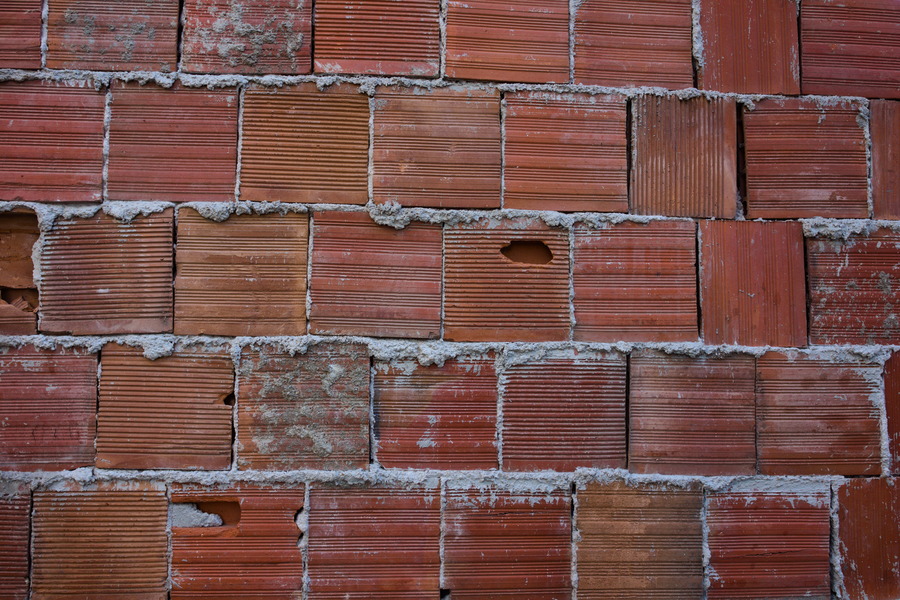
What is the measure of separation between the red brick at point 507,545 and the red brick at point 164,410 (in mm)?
848

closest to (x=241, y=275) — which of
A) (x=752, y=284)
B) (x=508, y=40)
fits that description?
(x=508, y=40)

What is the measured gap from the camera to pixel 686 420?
2154 mm

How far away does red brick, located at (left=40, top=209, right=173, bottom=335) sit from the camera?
6.81 ft

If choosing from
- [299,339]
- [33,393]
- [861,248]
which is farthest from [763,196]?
[33,393]

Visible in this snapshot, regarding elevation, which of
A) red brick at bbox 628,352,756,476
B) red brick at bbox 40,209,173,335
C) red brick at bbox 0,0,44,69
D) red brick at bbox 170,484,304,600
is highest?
red brick at bbox 0,0,44,69

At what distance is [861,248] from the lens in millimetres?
2221

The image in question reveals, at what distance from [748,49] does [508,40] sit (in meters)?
0.91

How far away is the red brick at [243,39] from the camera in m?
2.14

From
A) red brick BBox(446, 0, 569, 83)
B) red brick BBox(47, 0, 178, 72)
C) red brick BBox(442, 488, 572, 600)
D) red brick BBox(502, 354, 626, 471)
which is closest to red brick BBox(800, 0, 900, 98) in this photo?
red brick BBox(446, 0, 569, 83)

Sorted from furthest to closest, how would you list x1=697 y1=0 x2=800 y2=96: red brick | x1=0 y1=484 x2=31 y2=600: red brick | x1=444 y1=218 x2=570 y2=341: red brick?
1. x1=697 y1=0 x2=800 y2=96: red brick
2. x1=444 y1=218 x2=570 y2=341: red brick
3. x1=0 y1=484 x2=31 y2=600: red brick

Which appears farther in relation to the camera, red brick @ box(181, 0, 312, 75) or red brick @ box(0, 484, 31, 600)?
red brick @ box(181, 0, 312, 75)

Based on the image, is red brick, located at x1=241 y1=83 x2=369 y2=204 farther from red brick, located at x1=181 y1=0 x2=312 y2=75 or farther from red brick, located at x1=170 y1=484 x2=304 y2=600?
red brick, located at x1=170 y1=484 x2=304 y2=600

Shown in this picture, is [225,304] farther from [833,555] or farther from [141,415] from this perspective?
[833,555]

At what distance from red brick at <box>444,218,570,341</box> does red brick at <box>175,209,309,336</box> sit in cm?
54
